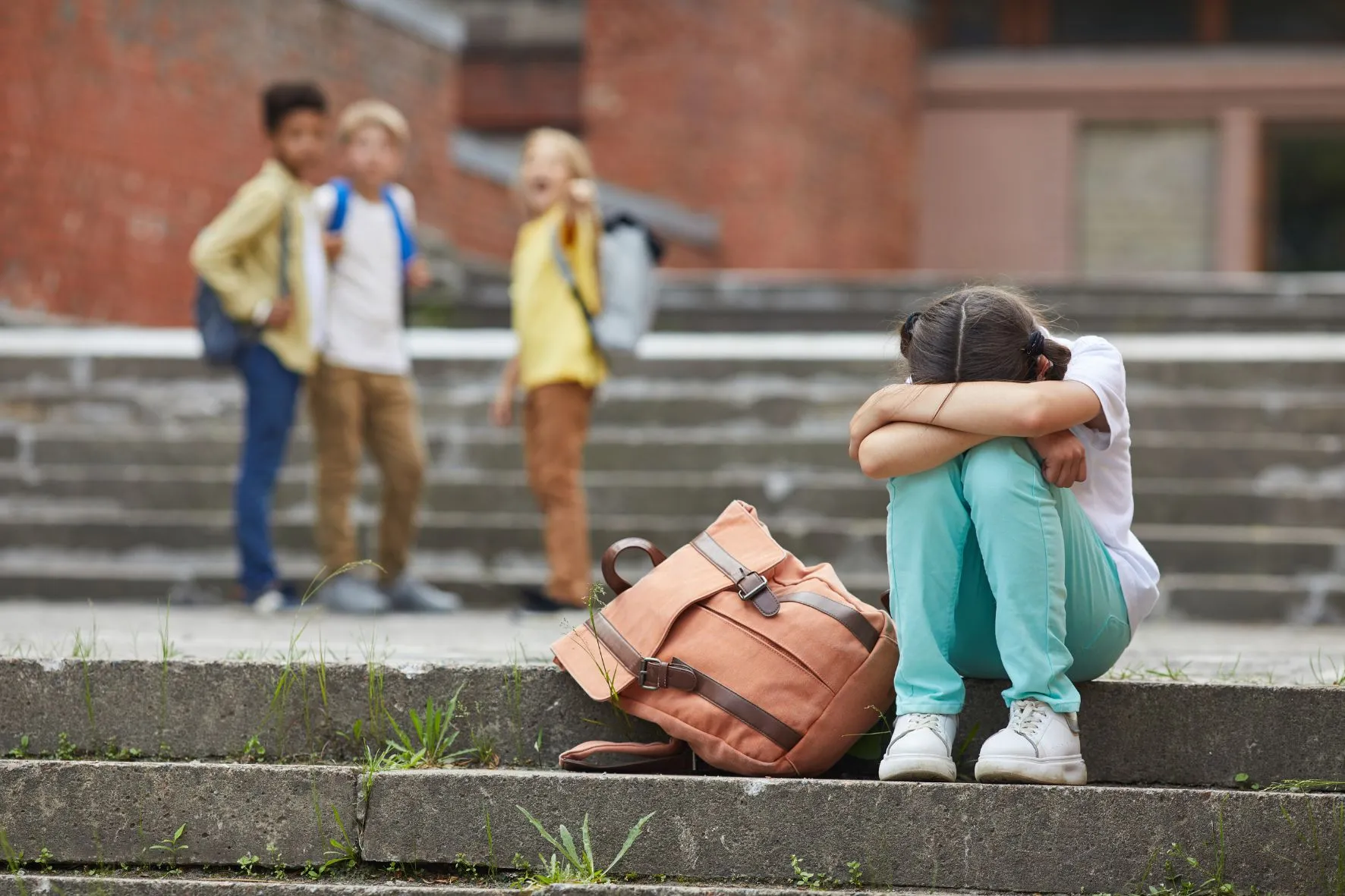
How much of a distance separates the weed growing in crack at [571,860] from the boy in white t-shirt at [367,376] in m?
2.68

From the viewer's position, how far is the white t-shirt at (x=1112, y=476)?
2984 mm

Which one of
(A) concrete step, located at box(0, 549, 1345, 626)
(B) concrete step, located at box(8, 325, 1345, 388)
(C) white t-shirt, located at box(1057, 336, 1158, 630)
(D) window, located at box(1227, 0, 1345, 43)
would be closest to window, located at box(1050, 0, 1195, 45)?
(D) window, located at box(1227, 0, 1345, 43)

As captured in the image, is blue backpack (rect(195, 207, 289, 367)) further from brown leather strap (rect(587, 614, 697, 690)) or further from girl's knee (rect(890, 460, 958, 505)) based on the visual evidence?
girl's knee (rect(890, 460, 958, 505))

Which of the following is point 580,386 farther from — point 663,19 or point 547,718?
point 663,19

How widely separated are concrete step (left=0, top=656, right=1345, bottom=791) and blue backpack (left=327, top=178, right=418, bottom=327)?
8.72 ft

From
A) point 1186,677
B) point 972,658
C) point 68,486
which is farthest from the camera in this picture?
point 68,486

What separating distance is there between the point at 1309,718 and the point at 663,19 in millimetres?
11643

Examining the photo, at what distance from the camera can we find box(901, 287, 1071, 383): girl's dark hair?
9.74 ft

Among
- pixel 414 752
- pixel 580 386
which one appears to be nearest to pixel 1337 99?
pixel 580 386

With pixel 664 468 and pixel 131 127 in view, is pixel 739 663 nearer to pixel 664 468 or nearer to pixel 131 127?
pixel 664 468

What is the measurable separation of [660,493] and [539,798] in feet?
12.0

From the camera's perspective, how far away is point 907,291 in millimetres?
9906

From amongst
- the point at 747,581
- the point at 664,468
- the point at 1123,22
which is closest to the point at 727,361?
the point at 664,468

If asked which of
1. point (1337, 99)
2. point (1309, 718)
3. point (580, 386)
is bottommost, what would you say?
point (1309, 718)
